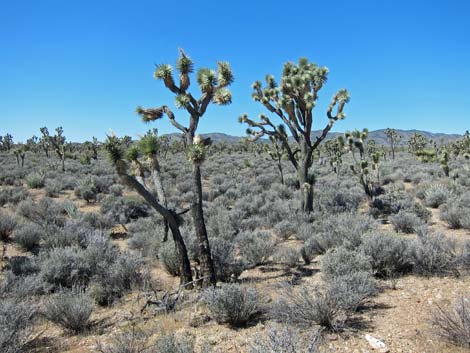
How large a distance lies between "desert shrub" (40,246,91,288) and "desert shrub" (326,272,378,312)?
4821 millimetres

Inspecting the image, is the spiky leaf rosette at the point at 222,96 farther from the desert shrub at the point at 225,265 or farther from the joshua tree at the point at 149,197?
the desert shrub at the point at 225,265

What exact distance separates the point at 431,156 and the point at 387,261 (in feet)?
121

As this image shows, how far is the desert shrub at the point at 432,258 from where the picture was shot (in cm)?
625

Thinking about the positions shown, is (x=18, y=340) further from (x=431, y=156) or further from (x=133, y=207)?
(x=431, y=156)

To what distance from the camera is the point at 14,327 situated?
4613mm

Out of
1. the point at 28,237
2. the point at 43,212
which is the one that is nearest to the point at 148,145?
the point at 28,237

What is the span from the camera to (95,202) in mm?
17609

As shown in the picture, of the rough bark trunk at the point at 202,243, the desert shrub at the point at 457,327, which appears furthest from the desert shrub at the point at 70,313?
the desert shrub at the point at 457,327

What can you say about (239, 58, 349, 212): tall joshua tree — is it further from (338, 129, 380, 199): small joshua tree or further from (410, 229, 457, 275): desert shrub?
(410, 229, 457, 275): desert shrub

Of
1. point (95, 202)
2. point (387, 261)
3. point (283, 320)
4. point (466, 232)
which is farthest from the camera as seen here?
point (95, 202)

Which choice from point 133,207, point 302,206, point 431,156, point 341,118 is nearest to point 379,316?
point 302,206

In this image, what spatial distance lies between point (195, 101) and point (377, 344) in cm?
546

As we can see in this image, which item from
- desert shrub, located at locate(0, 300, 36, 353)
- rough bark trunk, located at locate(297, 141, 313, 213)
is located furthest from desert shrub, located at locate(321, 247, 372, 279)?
rough bark trunk, located at locate(297, 141, 313, 213)

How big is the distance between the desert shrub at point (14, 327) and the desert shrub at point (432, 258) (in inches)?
249
